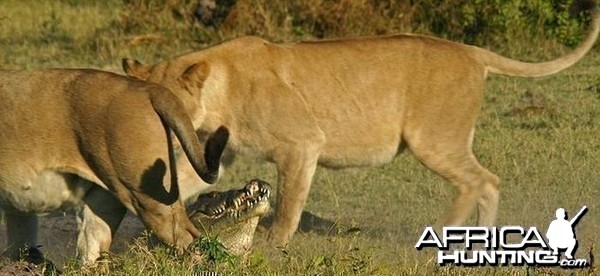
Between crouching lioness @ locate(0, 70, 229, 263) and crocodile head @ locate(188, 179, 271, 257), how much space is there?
34 centimetres

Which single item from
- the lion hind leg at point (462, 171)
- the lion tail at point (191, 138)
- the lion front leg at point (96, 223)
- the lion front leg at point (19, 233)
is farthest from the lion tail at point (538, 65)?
the lion front leg at point (19, 233)

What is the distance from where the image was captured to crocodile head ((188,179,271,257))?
21.0ft

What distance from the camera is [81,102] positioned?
6109 mm

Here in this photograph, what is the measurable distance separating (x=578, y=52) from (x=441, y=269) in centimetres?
240

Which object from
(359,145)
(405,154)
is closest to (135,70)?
(359,145)

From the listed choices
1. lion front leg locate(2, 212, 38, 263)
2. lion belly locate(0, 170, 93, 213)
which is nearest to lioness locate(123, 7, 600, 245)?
lion front leg locate(2, 212, 38, 263)

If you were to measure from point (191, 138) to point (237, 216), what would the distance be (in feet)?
1.81

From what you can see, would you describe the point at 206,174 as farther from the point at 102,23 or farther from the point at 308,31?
the point at 102,23

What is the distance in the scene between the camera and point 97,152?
19.6ft

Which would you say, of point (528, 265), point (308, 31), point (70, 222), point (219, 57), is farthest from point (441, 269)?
point (308, 31)

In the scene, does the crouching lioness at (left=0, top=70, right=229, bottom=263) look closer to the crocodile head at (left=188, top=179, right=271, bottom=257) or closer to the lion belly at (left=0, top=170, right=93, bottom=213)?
the lion belly at (left=0, top=170, right=93, bottom=213)

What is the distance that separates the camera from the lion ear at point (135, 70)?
7.54 metres

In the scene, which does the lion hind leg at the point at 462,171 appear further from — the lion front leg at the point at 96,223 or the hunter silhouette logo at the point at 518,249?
the lion front leg at the point at 96,223

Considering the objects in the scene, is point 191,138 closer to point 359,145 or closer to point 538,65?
point 359,145
